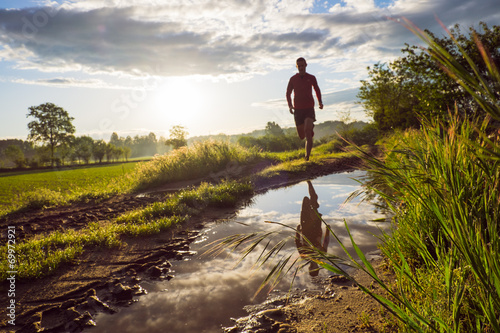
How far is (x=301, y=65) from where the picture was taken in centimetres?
924

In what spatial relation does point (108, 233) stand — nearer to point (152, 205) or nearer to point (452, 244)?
point (152, 205)

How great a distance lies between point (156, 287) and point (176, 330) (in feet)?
2.64

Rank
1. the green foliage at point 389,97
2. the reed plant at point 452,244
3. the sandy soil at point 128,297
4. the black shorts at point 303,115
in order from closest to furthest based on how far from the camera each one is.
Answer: the reed plant at point 452,244 < the sandy soil at point 128,297 < the black shorts at point 303,115 < the green foliage at point 389,97

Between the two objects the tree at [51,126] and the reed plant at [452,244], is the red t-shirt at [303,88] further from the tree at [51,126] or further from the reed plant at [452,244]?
the tree at [51,126]

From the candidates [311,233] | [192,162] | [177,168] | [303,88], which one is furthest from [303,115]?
[311,233]

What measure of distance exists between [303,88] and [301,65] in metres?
0.74

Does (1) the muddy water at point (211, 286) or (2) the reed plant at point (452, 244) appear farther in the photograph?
(1) the muddy water at point (211, 286)

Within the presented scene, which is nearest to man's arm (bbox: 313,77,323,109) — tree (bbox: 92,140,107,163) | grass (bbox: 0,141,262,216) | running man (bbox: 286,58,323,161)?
running man (bbox: 286,58,323,161)

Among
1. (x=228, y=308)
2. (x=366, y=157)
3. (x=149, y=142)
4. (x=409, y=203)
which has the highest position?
(x=149, y=142)

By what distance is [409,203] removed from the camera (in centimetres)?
247

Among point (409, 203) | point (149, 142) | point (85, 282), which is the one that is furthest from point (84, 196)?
point (149, 142)

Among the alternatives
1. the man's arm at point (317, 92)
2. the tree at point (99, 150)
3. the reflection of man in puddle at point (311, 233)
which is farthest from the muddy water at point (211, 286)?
the tree at point (99, 150)

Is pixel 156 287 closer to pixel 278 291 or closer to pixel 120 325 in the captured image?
pixel 120 325

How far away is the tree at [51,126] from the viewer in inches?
2215
